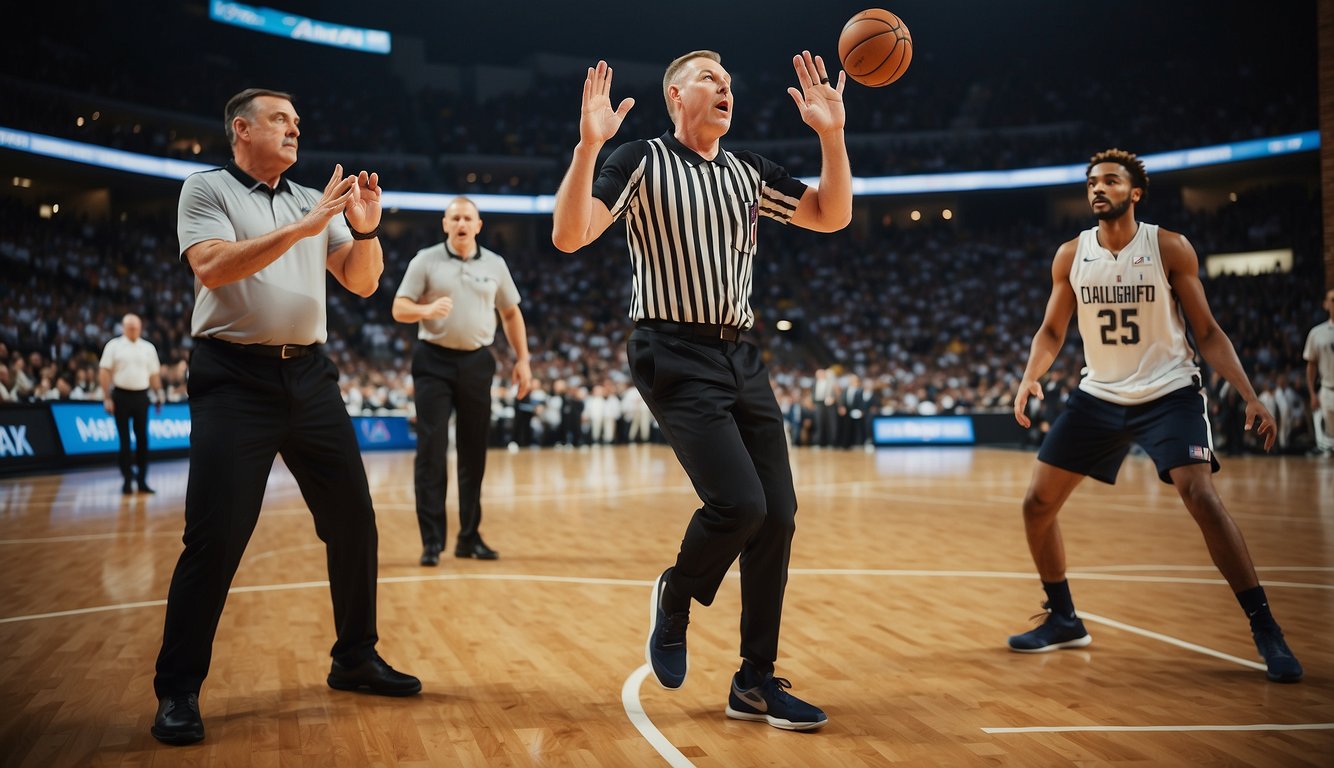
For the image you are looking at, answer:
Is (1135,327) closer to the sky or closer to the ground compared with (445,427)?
closer to the sky

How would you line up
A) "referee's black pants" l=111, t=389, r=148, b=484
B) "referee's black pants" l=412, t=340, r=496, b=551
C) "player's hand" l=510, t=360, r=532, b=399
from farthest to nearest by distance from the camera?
1. "referee's black pants" l=111, t=389, r=148, b=484
2. "player's hand" l=510, t=360, r=532, b=399
3. "referee's black pants" l=412, t=340, r=496, b=551

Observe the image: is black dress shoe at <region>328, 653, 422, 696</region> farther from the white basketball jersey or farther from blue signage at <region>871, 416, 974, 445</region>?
blue signage at <region>871, 416, 974, 445</region>

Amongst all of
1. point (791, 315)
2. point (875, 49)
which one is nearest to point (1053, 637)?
point (875, 49)

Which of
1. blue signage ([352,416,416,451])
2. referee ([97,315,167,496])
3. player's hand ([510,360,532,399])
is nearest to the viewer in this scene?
player's hand ([510,360,532,399])

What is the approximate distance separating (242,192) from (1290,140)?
3034cm

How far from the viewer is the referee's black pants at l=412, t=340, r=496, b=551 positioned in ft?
22.4

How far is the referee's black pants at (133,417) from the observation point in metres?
11.2

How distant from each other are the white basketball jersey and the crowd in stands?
47.7 ft

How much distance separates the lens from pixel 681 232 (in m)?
3.40

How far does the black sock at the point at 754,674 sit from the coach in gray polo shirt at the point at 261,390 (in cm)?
122

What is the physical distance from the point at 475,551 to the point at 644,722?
4.00 meters

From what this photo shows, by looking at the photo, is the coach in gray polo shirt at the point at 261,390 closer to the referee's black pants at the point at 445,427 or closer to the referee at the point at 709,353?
the referee at the point at 709,353

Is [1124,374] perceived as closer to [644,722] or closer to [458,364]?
[644,722]

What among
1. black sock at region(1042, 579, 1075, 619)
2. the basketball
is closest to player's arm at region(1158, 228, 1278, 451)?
black sock at region(1042, 579, 1075, 619)
